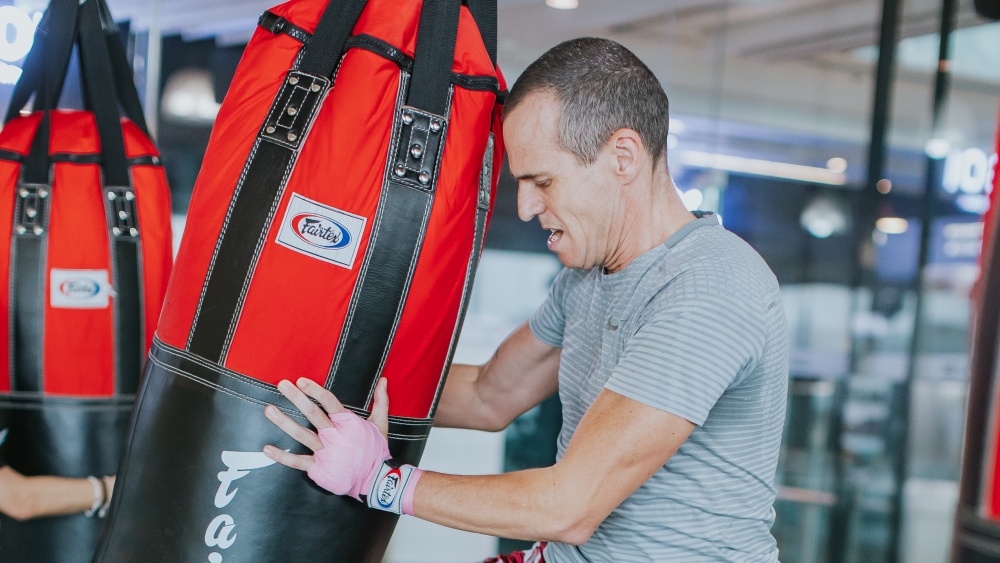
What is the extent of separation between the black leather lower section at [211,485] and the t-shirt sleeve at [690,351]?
1.68 ft

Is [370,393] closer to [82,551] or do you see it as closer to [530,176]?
[530,176]

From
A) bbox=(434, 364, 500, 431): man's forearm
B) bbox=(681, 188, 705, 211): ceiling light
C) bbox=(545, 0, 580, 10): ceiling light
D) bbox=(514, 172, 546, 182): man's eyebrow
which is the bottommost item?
bbox=(434, 364, 500, 431): man's forearm

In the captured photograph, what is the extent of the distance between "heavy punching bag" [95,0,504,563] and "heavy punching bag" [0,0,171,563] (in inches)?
16.7

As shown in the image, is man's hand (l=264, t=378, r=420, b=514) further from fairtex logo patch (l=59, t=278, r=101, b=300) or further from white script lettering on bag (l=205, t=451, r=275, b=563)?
fairtex logo patch (l=59, t=278, r=101, b=300)

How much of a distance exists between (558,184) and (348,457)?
566 mm

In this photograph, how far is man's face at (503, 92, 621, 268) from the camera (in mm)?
1533

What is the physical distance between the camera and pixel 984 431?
1660 millimetres

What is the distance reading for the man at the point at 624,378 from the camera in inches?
53.8

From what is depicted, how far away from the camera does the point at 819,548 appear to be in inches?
178

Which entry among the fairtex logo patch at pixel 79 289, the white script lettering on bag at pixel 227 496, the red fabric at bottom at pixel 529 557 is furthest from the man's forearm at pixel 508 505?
the fairtex logo patch at pixel 79 289

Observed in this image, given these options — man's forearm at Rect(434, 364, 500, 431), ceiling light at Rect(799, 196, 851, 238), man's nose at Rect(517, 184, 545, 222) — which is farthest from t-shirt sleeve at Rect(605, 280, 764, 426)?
ceiling light at Rect(799, 196, 851, 238)

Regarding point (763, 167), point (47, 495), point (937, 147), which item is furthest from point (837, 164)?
point (47, 495)

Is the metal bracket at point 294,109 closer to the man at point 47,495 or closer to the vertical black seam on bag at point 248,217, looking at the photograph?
the vertical black seam on bag at point 248,217

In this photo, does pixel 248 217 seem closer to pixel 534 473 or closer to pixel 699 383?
pixel 534 473
